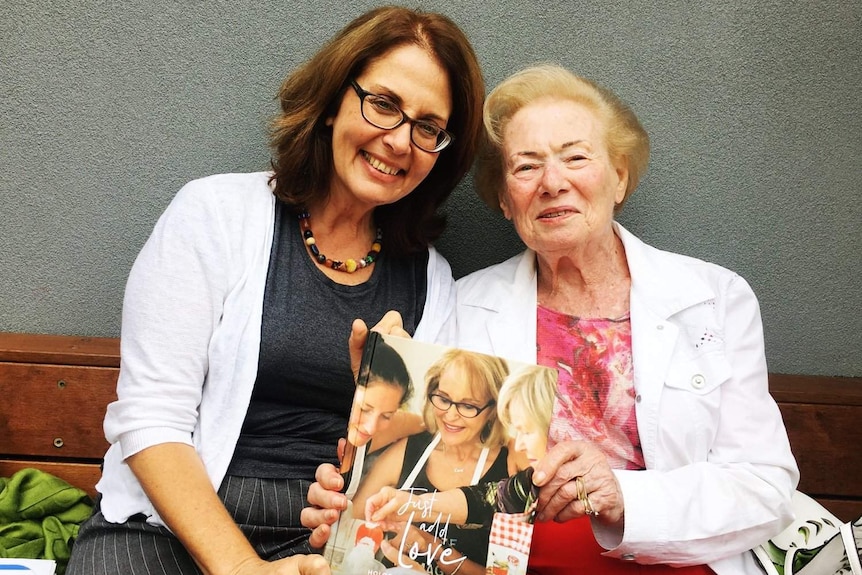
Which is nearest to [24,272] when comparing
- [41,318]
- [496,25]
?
[41,318]

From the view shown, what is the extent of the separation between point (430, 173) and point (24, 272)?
1112mm

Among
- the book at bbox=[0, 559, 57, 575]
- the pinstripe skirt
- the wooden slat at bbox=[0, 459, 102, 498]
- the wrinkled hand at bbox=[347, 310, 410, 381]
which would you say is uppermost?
the wrinkled hand at bbox=[347, 310, 410, 381]

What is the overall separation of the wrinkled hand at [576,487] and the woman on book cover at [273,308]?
0.44 m

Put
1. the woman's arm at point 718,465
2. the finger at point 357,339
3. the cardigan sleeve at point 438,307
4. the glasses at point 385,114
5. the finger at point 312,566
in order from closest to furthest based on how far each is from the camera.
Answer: the finger at point 312,566 → the finger at point 357,339 → the woman's arm at point 718,465 → the glasses at point 385,114 → the cardigan sleeve at point 438,307

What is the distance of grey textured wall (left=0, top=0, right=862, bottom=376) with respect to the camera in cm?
182

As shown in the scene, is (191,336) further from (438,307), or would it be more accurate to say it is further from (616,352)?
(616,352)

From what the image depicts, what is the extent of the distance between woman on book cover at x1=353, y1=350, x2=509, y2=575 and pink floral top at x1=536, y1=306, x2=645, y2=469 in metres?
0.42

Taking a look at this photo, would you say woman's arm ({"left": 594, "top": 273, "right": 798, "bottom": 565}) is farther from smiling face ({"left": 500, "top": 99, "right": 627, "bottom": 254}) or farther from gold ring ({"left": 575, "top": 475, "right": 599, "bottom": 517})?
smiling face ({"left": 500, "top": 99, "right": 627, "bottom": 254})

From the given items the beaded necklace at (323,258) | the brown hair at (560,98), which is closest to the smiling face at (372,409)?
the beaded necklace at (323,258)

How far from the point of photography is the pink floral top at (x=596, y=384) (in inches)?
60.3

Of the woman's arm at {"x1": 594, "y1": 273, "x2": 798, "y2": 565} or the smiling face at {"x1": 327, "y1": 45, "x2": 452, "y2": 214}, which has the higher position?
the smiling face at {"x1": 327, "y1": 45, "x2": 452, "y2": 214}

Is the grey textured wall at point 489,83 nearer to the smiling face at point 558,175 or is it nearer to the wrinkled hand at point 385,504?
the smiling face at point 558,175

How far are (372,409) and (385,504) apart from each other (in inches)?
5.8

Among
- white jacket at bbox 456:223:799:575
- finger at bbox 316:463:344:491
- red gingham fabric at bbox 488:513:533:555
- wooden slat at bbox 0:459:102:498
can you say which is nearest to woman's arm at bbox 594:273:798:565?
white jacket at bbox 456:223:799:575
